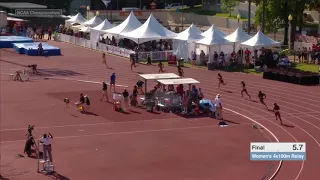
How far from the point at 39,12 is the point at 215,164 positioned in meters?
71.3

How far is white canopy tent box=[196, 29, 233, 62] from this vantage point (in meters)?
51.7

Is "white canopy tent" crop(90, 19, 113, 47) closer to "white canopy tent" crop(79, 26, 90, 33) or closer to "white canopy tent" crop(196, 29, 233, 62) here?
"white canopy tent" crop(79, 26, 90, 33)

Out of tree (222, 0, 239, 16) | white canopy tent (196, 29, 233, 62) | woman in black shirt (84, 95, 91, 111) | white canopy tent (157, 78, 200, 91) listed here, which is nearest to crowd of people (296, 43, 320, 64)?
white canopy tent (196, 29, 233, 62)

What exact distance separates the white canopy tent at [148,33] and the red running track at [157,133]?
42.5 ft

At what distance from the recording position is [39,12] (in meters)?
91.4

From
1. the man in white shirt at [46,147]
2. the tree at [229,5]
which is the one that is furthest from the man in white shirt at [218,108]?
the tree at [229,5]

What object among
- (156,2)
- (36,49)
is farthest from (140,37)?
(156,2)

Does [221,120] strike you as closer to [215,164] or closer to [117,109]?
[117,109]

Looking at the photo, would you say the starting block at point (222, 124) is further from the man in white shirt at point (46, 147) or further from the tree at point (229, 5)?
the tree at point (229, 5)

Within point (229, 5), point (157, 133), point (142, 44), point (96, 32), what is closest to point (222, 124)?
point (157, 133)

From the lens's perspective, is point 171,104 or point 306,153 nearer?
point 306,153
